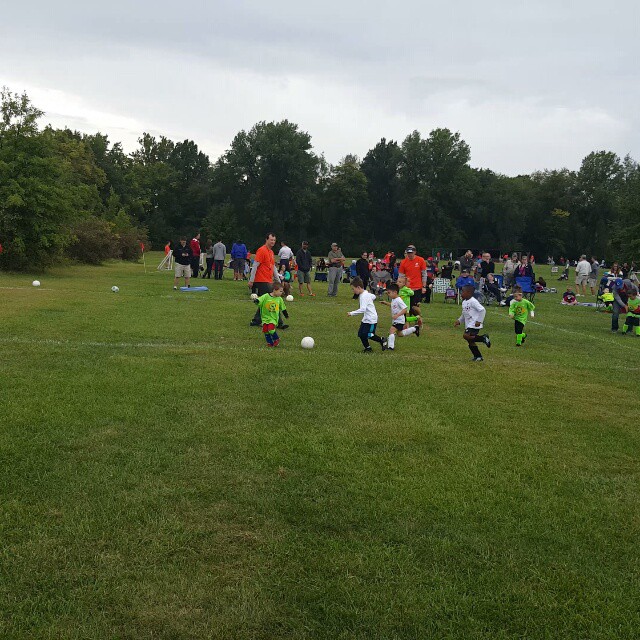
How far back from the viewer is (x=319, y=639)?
312 centimetres

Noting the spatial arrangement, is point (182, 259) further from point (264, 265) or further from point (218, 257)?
point (264, 265)

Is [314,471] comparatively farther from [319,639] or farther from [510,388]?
[510,388]

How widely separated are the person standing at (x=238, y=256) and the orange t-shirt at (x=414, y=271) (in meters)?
13.3

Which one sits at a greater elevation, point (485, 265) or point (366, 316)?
point (485, 265)

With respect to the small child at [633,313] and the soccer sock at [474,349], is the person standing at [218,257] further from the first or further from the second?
the soccer sock at [474,349]

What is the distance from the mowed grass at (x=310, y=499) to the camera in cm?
334

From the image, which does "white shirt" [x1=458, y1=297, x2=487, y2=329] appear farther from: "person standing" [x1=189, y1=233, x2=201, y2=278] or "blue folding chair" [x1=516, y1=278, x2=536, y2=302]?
"person standing" [x1=189, y1=233, x2=201, y2=278]

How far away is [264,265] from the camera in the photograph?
13.9 meters

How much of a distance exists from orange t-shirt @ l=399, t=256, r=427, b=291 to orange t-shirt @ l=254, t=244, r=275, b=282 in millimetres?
3433

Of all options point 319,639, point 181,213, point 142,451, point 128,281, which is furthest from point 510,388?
point 181,213

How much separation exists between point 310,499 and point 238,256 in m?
23.4

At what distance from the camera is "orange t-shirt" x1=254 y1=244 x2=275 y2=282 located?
13711 millimetres

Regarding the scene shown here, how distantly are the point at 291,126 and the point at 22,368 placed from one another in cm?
7543

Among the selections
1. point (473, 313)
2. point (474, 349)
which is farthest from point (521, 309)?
point (474, 349)
